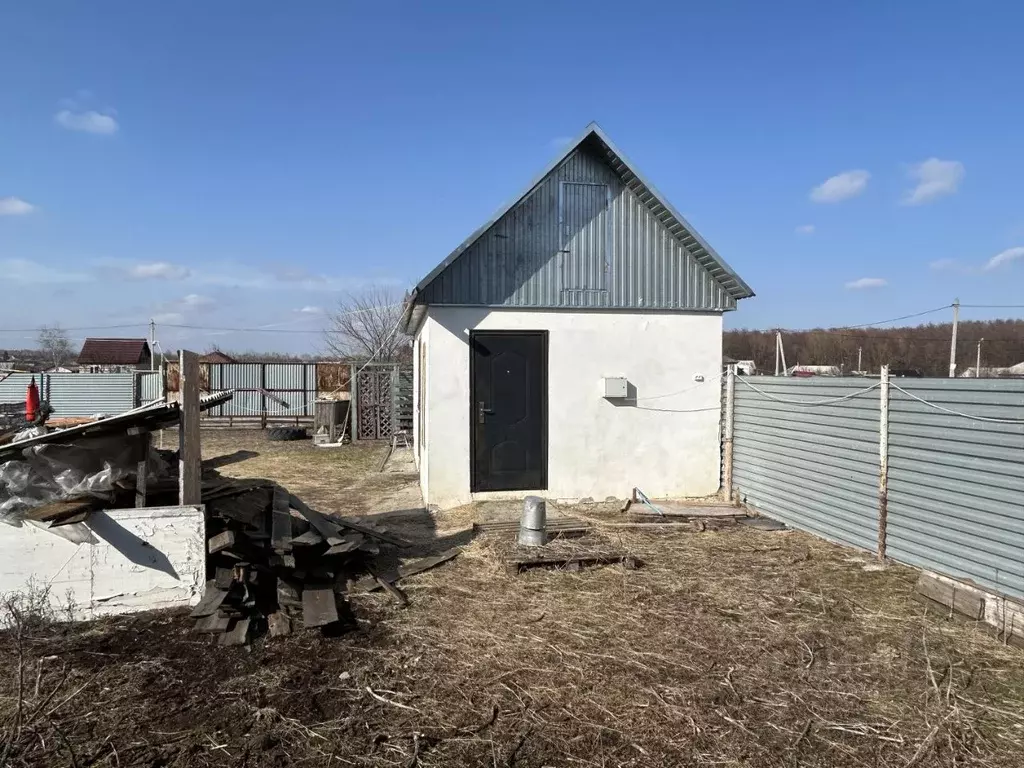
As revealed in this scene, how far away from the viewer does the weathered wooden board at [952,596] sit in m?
5.21

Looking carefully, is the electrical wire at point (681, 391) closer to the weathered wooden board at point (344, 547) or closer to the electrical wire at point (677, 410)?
the electrical wire at point (677, 410)

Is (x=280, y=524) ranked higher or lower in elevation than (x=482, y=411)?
lower

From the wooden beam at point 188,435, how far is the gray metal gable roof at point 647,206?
4028 mm

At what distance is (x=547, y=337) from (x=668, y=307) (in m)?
1.95

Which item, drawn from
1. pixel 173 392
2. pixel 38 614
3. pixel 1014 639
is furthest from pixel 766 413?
pixel 173 392

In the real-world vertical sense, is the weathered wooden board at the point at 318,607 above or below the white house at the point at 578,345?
below

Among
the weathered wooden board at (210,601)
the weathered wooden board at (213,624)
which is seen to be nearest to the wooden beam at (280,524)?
the weathered wooden board at (210,601)

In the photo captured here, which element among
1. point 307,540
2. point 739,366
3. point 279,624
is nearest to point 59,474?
point 307,540

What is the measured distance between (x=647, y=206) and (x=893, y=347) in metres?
53.3

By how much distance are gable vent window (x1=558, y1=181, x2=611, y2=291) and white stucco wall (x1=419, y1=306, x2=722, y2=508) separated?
0.51m

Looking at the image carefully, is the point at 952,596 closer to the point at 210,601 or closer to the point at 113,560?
the point at 210,601

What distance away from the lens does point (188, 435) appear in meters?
5.51

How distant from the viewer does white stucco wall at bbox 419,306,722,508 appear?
9.50m

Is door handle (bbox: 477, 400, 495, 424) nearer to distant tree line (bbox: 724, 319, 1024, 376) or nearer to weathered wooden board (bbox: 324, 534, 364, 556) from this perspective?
weathered wooden board (bbox: 324, 534, 364, 556)
